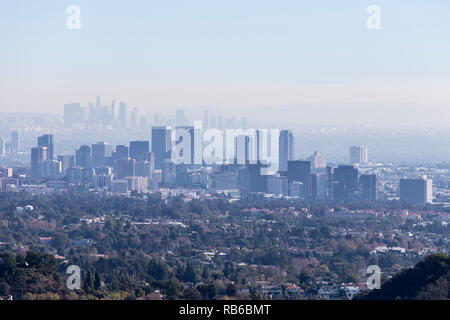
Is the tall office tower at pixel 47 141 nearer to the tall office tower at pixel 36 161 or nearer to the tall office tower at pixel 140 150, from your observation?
the tall office tower at pixel 36 161

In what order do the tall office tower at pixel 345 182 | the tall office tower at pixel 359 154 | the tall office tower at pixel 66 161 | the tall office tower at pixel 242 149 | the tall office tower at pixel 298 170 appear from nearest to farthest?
the tall office tower at pixel 345 182 < the tall office tower at pixel 298 170 < the tall office tower at pixel 242 149 < the tall office tower at pixel 66 161 < the tall office tower at pixel 359 154

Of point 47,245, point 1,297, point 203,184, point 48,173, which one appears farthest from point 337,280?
point 48,173

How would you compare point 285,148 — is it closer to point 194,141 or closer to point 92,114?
point 194,141

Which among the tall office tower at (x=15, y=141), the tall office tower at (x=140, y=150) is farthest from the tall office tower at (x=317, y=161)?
the tall office tower at (x=15, y=141)

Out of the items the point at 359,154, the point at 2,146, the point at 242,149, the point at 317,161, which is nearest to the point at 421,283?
the point at 242,149

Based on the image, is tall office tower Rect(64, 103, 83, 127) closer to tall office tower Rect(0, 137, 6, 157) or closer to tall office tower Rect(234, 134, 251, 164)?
tall office tower Rect(234, 134, 251, 164)
